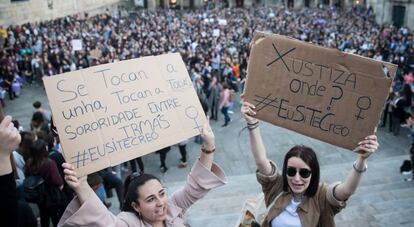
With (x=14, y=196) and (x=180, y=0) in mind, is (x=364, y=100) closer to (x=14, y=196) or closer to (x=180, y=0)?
(x=14, y=196)

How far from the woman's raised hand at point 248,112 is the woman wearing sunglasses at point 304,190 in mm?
208

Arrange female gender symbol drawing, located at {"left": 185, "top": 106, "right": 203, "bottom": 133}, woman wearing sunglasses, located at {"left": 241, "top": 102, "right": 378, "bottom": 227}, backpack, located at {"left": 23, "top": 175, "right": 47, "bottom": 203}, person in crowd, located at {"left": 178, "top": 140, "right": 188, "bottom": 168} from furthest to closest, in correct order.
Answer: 1. person in crowd, located at {"left": 178, "top": 140, "right": 188, "bottom": 168}
2. backpack, located at {"left": 23, "top": 175, "right": 47, "bottom": 203}
3. female gender symbol drawing, located at {"left": 185, "top": 106, "right": 203, "bottom": 133}
4. woman wearing sunglasses, located at {"left": 241, "top": 102, "right": 378, "bottom": 227}

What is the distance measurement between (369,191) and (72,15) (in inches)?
1170

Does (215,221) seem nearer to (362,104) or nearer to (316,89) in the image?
(316,89)

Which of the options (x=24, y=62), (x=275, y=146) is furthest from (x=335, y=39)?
(x=24, y=62)

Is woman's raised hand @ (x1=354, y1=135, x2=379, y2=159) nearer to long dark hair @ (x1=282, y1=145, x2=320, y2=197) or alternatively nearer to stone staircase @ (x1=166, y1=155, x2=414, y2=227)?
long dark hair @ (x1=282, y1=145, x2=320, y2=197)

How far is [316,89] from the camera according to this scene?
118 inches

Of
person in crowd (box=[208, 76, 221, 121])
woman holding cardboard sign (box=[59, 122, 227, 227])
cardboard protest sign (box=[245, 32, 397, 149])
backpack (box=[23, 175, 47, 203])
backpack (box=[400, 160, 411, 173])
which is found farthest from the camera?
person in crowd (box=[208, 76, 221, 121])

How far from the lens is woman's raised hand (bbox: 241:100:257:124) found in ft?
9.69

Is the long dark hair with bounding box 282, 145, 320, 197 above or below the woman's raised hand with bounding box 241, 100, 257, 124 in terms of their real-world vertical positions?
below

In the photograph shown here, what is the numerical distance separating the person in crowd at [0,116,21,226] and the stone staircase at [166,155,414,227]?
13.5 ft

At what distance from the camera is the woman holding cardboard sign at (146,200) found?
88.5 inches

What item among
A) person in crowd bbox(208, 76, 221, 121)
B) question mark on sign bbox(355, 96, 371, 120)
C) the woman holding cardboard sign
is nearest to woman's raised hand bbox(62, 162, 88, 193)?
the woman holding cardboard sign

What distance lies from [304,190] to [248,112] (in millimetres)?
700
